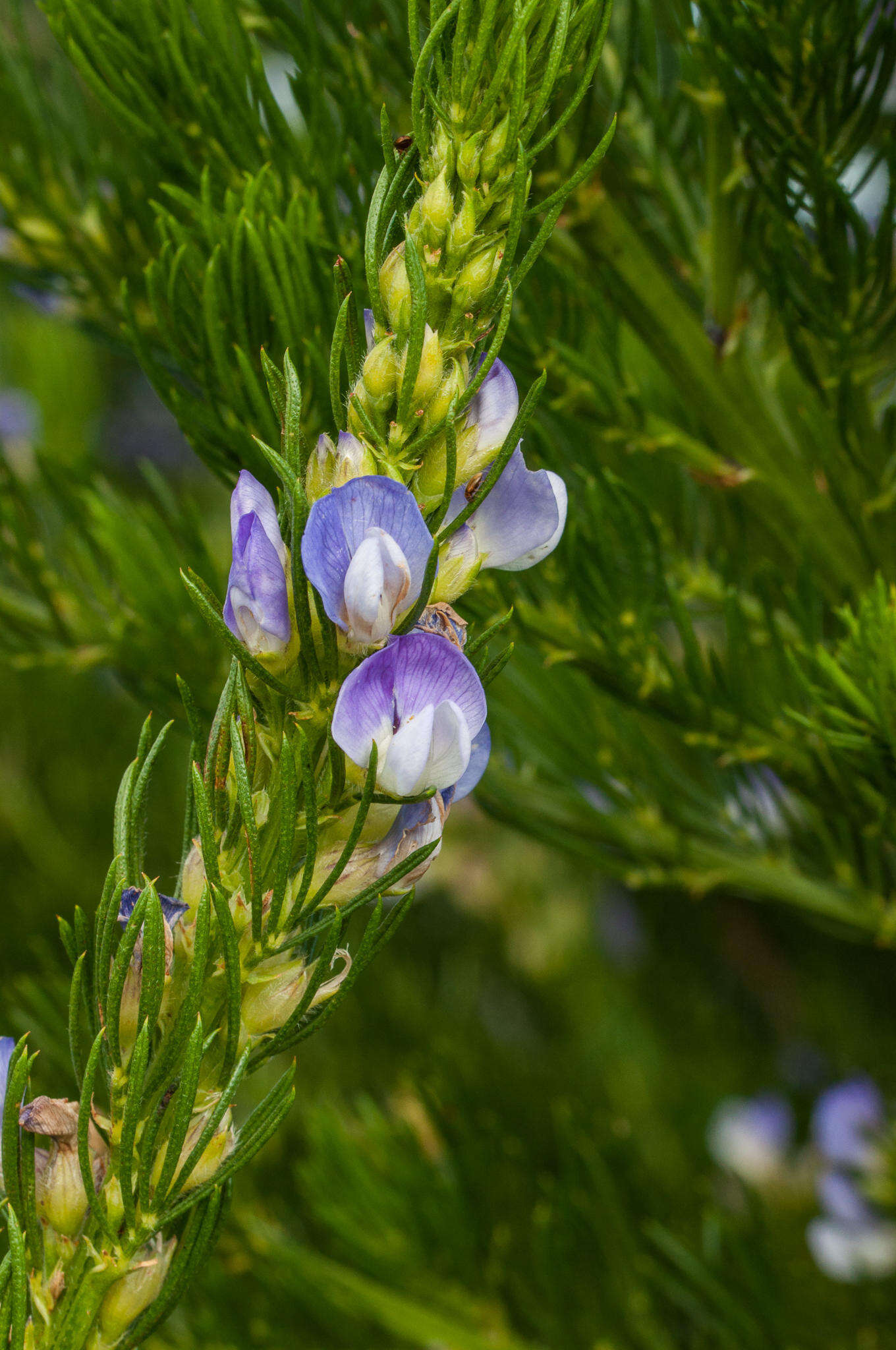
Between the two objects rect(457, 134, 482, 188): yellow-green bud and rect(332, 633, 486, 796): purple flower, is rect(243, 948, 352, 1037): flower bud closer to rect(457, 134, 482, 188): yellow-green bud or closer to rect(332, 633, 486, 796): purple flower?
rect(332, 633, 486, 796): purple flower

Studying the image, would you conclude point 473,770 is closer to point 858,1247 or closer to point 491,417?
point 491,417

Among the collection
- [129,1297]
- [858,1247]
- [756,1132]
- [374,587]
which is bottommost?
[756,1132]

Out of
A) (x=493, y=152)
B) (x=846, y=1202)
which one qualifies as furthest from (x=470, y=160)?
(x=846, y=1202)

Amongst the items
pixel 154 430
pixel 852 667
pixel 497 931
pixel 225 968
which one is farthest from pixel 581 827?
pixel 154 430

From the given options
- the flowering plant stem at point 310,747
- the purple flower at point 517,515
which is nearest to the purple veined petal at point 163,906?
the flowering plant stem at point 310,747

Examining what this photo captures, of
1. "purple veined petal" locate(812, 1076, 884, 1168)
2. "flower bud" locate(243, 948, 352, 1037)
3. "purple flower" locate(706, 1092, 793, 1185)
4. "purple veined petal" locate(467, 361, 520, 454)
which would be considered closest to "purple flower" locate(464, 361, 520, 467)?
"purple veined petal" locate(467, 361, 520, 454)

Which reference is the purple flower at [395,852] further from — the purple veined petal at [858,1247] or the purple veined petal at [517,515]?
the purple veined petal at [858,1247]

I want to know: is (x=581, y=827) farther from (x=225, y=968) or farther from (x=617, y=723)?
(x=225, y=968)
